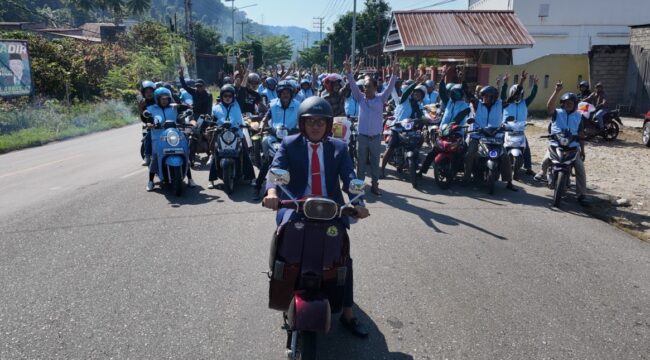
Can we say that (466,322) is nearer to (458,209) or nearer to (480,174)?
(458,209)

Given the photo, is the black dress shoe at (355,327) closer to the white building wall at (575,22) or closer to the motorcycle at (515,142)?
the motorcycle at (515,142)

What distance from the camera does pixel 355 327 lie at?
13.1ft

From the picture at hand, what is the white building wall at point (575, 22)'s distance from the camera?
34.8 metres

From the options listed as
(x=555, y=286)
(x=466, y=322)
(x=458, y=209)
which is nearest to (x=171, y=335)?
(x=466, y=322)

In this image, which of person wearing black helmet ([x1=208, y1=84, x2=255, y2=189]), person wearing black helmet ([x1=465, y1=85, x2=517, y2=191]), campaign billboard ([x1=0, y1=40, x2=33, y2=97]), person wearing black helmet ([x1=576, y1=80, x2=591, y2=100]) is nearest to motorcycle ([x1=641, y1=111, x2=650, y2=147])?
person wearing black helmet ([x1=576, y1=80, x2=591, y2=100])

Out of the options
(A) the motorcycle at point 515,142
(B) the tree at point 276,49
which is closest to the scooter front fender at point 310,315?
(A) the motorcycle at point 515,142

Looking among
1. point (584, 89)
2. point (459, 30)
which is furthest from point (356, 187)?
point (459, 30)

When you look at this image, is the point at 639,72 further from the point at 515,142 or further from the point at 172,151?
the point at 172,151

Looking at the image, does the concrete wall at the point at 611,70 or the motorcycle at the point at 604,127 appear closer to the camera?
the motorcycle at the point at 604,127

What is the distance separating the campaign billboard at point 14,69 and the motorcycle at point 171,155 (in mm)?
11783

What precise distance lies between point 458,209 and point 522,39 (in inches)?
768

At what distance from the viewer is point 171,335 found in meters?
3.95

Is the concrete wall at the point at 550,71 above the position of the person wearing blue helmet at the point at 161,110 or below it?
above

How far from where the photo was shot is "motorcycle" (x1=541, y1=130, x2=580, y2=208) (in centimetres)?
805
